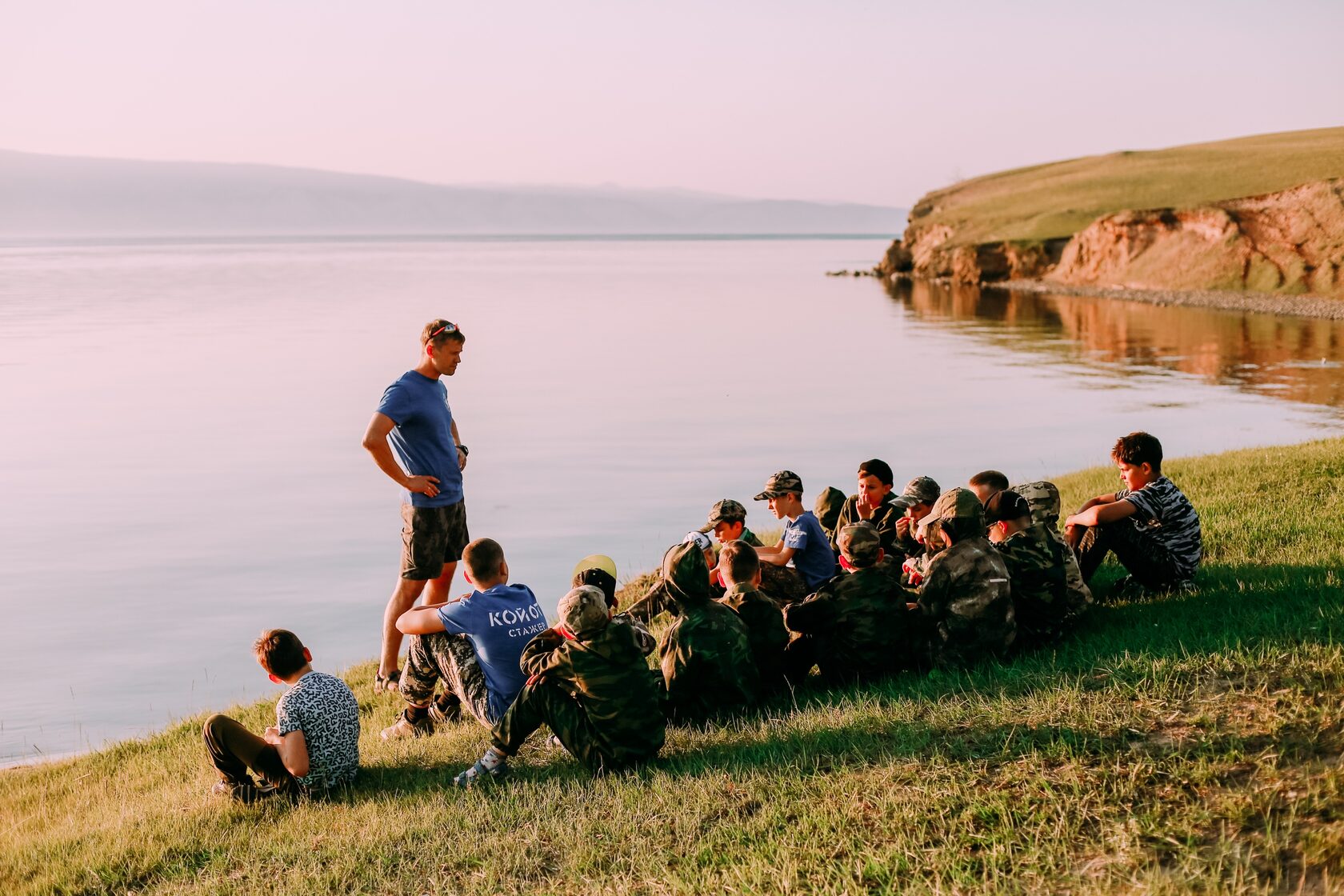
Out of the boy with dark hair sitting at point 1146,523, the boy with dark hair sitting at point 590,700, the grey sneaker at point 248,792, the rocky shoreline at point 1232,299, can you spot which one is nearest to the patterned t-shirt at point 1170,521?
the boy with dark hair sitting at point 1146,523

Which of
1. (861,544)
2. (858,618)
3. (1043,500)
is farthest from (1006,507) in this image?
(858,618)

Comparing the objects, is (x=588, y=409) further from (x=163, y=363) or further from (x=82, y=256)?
(x=82, y=256)

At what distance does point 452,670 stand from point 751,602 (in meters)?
1.98

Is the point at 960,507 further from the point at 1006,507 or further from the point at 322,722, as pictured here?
the point at 322,722

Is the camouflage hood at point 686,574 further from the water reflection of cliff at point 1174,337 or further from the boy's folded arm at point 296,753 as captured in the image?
the water reflection of cliff at point 1174,337

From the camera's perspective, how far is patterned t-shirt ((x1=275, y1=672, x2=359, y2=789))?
6648mm

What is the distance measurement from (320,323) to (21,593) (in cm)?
4128

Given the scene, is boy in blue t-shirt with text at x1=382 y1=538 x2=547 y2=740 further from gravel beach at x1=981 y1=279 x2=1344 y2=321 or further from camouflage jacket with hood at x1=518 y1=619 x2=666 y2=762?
gravel beach at x1=981 y1=279 x2=1344 y2=321

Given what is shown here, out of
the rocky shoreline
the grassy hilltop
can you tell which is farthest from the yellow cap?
the rocky shoreline

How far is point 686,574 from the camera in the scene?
6859 mm

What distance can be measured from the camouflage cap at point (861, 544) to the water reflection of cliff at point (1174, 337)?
2513 centimetres

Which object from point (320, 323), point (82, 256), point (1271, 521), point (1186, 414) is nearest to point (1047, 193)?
point (320, 323)

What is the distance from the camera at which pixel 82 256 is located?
505ft

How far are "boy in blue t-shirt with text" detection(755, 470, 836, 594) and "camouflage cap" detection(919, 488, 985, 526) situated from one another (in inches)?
73.2
